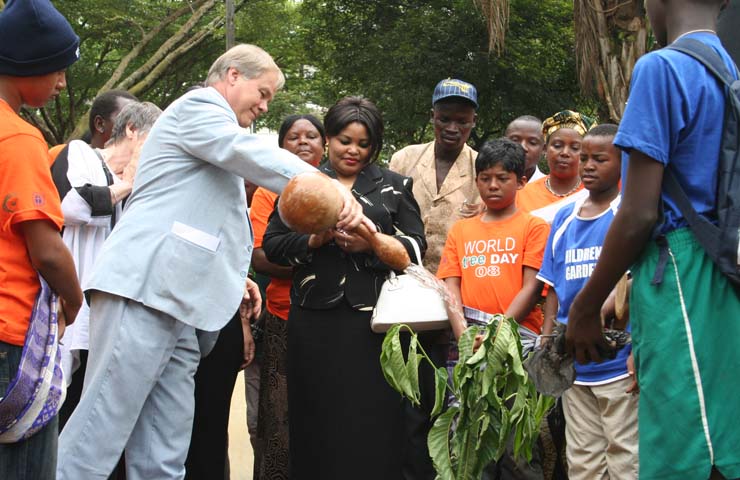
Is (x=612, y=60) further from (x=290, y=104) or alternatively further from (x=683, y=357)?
(x=290, y=104)

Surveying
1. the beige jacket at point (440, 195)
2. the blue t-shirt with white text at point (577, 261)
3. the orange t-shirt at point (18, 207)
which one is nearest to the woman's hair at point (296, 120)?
the beige jacket at point (440, 195)

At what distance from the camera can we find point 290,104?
68.1 ft

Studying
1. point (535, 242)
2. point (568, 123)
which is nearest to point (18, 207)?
point (535, 242)

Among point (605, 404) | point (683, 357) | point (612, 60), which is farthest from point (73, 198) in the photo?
point (612, 60)

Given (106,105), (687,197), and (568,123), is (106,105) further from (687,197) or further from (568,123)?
(687,197)

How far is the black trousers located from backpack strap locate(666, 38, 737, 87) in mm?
2975

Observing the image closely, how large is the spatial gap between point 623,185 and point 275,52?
59.3ft

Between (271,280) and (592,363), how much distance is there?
2.19 meters

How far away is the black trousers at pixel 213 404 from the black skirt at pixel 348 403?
521mm

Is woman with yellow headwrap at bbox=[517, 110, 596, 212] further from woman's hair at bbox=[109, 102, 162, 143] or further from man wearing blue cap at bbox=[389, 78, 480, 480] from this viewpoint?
→ woman's hair at bbox=[109, 102, 162, 143]

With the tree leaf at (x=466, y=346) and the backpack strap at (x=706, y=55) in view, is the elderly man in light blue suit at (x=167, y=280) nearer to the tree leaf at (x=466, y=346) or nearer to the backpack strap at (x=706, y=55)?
the tree leaf at (x=466, y=346)

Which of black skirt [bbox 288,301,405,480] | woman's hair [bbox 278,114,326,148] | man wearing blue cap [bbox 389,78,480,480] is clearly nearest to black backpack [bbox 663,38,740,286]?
black skirt [bbox 288,301,405,480]

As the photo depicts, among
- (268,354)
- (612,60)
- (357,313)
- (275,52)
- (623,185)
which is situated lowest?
(268,354)

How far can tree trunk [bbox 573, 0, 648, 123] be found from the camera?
8.72 m
